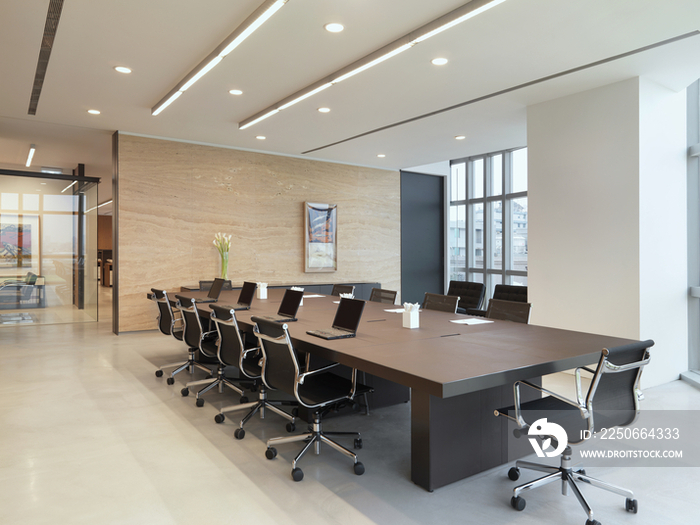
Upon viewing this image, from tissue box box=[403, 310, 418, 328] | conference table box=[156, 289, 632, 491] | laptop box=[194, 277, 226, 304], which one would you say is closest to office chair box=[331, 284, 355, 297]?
laptop box=[194, 277, 226, 304]

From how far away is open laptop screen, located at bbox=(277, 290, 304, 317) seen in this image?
4.01 m

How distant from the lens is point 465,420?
2801 mm

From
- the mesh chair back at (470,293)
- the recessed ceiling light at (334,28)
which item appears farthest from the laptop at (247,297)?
the mesh chair back at (470,293)

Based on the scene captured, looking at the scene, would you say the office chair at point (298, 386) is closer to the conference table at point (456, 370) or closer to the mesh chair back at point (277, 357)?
the mesh chair back at point (277, 357)

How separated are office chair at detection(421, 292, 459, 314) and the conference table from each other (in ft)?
4.25

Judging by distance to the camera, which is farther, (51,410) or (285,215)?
(285,215)

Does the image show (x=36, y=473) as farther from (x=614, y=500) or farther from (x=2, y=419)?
(x=614, y=500)

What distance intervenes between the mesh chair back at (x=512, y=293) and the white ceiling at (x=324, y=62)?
2287mm

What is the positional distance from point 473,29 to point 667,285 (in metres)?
3.39

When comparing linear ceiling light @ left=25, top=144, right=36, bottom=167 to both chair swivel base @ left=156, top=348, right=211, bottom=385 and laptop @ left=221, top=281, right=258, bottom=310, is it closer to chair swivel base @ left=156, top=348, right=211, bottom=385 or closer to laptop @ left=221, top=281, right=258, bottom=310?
chair swivel base @ left=156, top=348, right=211, bottom=385

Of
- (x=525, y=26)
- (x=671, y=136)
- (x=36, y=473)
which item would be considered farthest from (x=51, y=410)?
(x=671, y=136)

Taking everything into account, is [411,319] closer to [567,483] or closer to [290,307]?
[290,307]

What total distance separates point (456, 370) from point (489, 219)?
319 inches

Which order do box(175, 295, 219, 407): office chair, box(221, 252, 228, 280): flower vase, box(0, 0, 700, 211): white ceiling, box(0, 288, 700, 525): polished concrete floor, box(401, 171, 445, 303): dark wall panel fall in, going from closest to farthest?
1. box(0, 288, 700, 525): polished concrete floor
2. box(0, 0, 700, 211): white ceiling
3. box(175, 295, 219, 407): office chair
4. box(221, 252, 228, 280): flower vase
5. box(401, 171, 445, 303): dark wall panel
